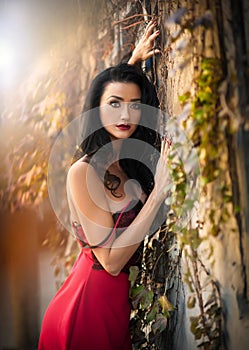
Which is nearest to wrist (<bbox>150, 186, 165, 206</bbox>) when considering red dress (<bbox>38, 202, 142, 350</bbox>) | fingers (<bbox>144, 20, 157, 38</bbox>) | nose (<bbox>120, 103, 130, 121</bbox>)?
red dress (<bbox>38, 202, 142, 350</bbox>)

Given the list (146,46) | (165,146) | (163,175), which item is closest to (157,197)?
(163,175)

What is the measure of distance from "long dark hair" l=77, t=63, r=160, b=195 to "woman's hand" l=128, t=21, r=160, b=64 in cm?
9

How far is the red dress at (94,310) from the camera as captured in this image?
2348 millimetres

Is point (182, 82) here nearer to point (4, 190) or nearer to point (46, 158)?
point (46, 158)

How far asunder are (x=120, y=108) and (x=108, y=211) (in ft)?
1.58

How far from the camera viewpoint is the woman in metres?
2.30

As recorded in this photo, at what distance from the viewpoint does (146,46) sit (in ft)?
8.14

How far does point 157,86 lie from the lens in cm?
254

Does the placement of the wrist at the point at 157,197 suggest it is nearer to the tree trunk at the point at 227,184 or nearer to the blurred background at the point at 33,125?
the tree trunk at the point at 227,184

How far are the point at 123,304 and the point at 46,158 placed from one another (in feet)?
4.14

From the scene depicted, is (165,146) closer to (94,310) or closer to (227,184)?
(227,184)

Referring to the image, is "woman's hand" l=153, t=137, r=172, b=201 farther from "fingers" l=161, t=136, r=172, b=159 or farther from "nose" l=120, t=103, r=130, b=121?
"nose" l=120, t=103, r=130, b=121

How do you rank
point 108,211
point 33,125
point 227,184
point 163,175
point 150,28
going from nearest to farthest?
point 227,184 → point 163,175 → point 108,211 → point 150,28 → point 33,125

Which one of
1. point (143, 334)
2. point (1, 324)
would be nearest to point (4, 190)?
point (1, 324)
